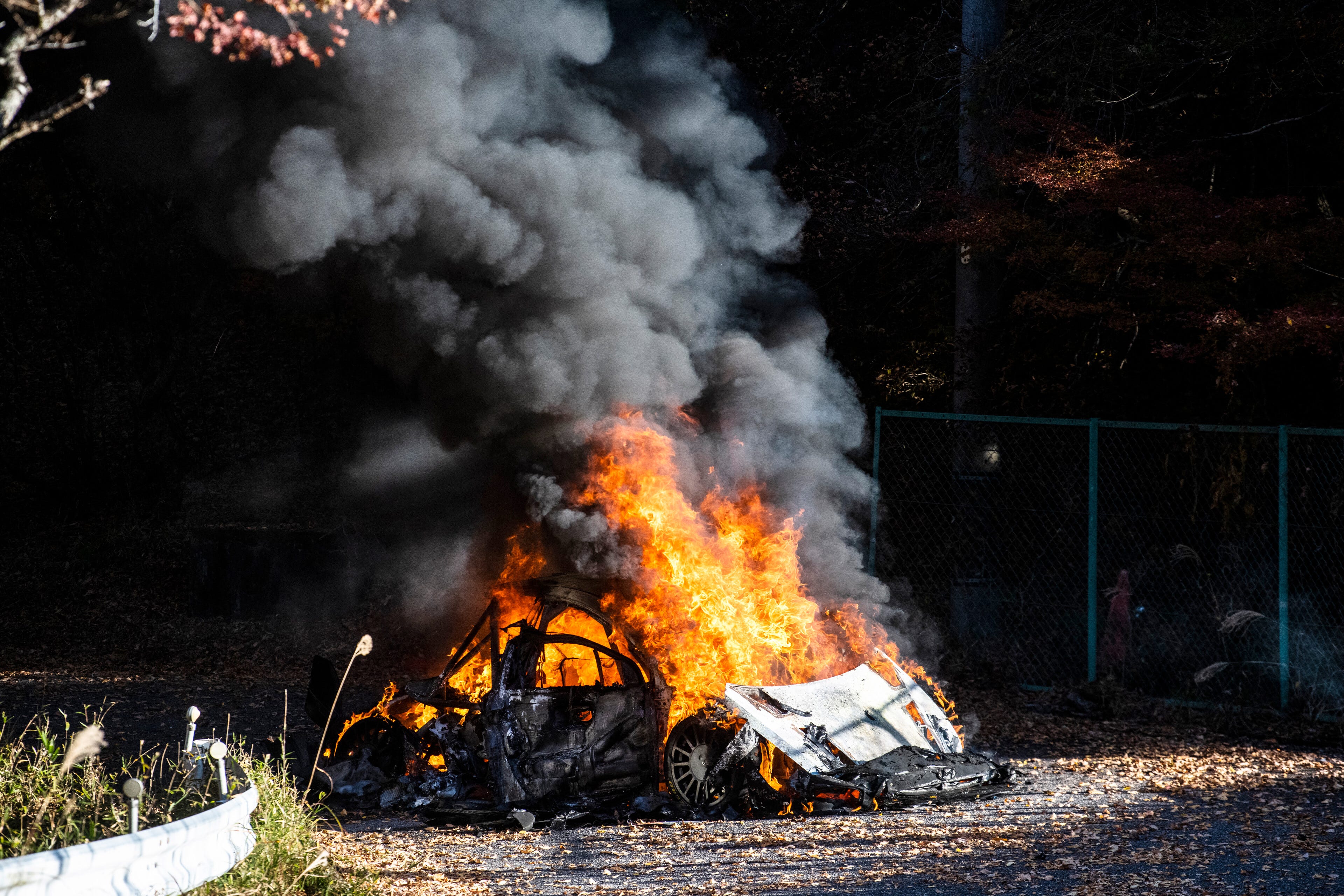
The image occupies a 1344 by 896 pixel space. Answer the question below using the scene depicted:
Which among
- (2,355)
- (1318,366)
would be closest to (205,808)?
(1318,366)

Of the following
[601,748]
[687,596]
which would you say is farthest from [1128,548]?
[601,748]

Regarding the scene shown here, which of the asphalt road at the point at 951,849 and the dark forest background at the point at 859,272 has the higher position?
the dark forest background at the point at 859,272

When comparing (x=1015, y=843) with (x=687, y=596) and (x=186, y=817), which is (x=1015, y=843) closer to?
(x=687, y=596)

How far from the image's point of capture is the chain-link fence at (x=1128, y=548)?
971cm

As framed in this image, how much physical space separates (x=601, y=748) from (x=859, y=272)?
8138mm

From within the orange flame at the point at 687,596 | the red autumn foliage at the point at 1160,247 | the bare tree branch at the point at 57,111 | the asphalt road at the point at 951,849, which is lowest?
A: the asphalt road at the point at 951,849

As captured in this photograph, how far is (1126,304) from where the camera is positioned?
1056 cm

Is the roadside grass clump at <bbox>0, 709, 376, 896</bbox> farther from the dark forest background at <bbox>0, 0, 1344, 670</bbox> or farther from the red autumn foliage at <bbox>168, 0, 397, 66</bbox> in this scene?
the dark forest background at <bbox>0, 0, 1344, 670</bbox>

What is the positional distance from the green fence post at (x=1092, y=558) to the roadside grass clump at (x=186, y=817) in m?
7.19

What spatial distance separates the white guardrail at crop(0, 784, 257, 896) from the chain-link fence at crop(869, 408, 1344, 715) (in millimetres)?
7624

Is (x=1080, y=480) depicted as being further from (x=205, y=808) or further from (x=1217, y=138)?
(x=205, y=808)

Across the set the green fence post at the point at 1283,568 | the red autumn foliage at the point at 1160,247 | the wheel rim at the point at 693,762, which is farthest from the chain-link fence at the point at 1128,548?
the wheel rim at the point at 693,762

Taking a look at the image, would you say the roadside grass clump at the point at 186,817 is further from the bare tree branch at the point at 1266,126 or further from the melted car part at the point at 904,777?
the bare tree branch at the point at 1266,126

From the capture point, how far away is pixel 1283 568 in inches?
373
